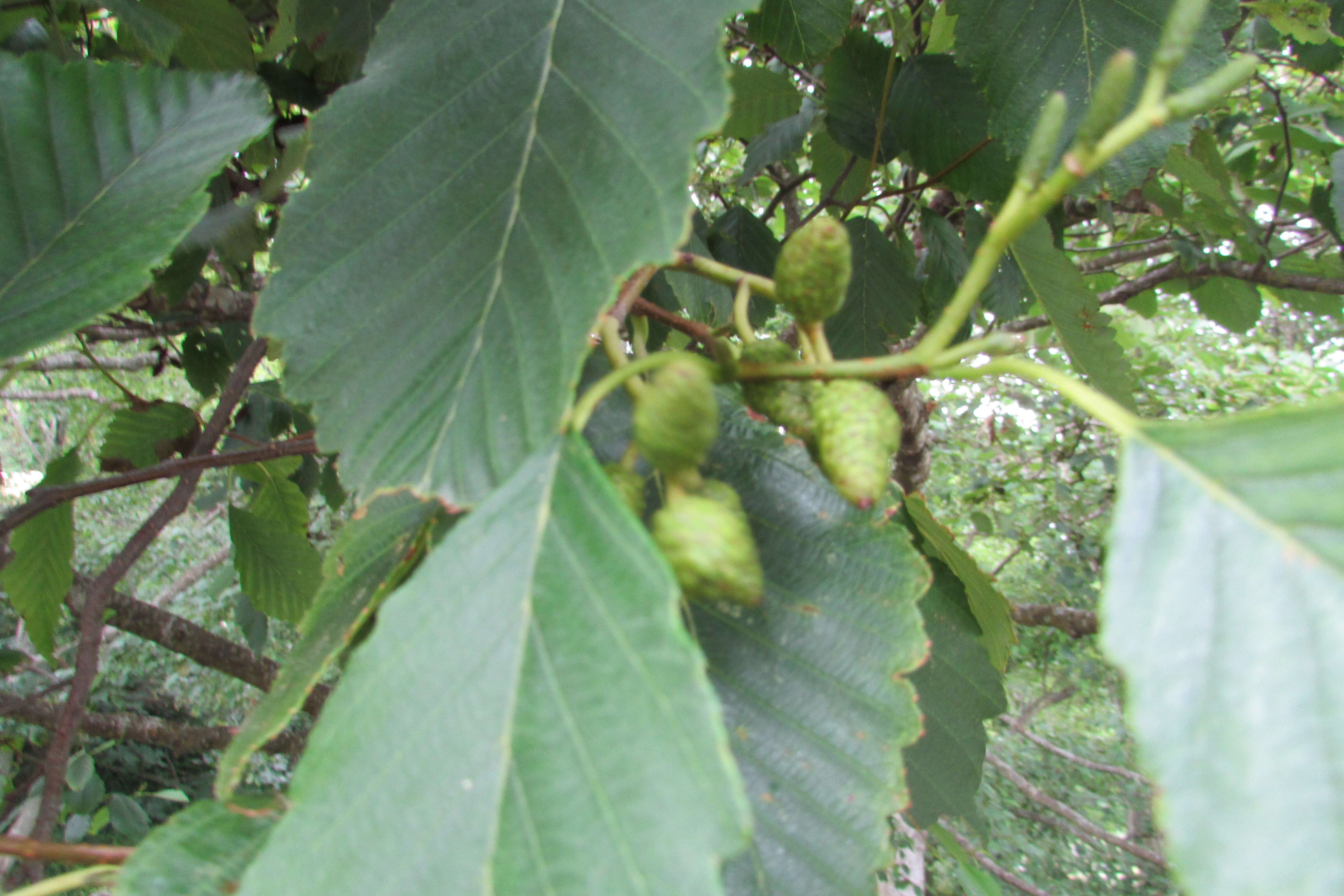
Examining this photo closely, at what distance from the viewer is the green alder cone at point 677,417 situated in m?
0.57

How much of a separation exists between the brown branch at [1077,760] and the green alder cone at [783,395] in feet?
12.8

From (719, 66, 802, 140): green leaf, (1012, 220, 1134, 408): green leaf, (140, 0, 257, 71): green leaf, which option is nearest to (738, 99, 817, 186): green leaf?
(719, 66, 802, 140): green leaf

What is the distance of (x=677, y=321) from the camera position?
2.90ft

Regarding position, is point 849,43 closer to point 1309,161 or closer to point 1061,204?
point 1061,204

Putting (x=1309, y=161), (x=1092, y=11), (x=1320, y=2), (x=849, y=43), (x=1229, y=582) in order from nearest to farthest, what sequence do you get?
(x=1229, y=582)
(x=1092, y=11)
(x=849, y=43)
(x=1320, y=2)
(x=1309, y=161)

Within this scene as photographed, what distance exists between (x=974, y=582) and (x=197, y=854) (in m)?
1.13

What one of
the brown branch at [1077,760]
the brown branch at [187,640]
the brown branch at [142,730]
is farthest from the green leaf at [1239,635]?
the brown branch at [1077,760]

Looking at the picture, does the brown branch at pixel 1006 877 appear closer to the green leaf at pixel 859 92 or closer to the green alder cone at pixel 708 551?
the green leaf at pixel 859 92

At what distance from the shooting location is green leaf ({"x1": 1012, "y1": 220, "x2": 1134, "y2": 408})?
4.70 ft

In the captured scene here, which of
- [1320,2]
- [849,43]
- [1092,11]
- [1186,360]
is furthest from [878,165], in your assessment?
[1186,360]

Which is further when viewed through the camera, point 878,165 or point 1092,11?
point 878,165

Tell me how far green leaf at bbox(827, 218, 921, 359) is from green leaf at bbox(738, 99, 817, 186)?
0.34 metres

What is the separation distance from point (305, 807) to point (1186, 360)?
6.97 m

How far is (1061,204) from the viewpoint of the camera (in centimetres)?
219
